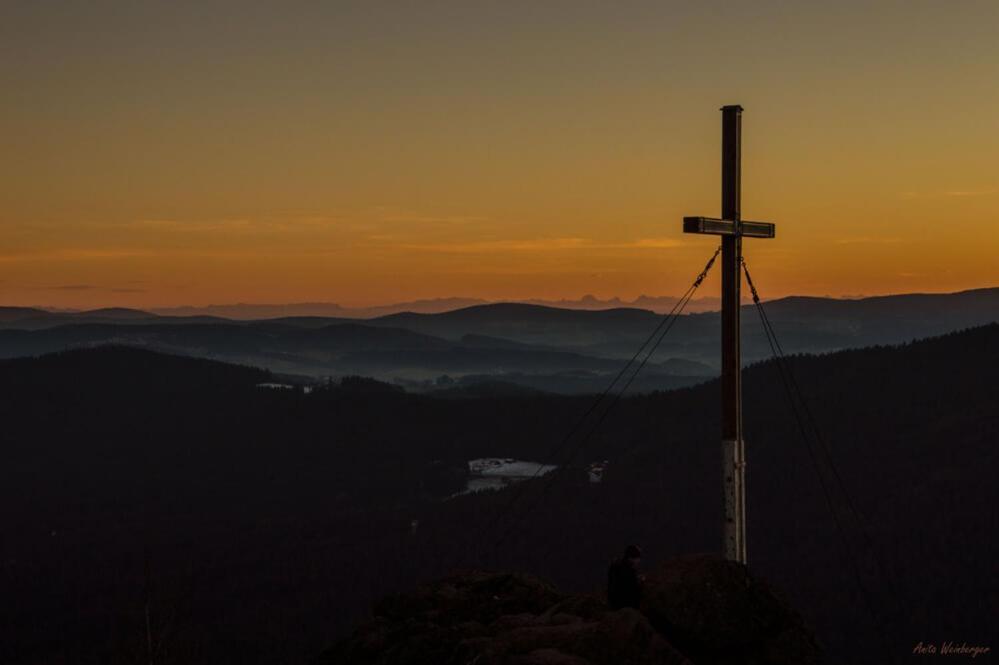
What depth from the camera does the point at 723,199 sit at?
2352 cm

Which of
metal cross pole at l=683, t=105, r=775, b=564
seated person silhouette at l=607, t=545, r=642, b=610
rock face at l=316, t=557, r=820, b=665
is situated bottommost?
rock face at l=316, t=557, r=820, b=665

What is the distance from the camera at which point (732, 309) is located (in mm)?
23078

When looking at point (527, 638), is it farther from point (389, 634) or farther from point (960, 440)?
point (960, 440)

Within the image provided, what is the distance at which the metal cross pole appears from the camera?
878 inches

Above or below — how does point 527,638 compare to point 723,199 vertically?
below

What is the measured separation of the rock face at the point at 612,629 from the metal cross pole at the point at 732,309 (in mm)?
2062

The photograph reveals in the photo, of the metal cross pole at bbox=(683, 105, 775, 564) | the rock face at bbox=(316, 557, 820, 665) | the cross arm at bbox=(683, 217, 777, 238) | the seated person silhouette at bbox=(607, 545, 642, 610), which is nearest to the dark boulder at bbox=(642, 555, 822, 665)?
the rock face at bbox=(316, 557, 820, 665)

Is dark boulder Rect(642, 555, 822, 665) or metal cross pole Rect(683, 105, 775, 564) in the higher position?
metal cross pole Rect(683, 105, 775, 564)

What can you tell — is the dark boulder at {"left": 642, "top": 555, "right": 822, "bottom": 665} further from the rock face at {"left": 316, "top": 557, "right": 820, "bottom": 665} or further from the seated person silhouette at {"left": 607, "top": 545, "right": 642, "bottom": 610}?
the seated person silhouette at {"left": 607, "top": 545, "right": 642, "bottom": 610}

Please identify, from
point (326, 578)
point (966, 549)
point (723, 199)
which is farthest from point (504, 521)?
point (723, 199)

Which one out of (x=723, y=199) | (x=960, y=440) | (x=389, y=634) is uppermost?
(x=723, y=199)

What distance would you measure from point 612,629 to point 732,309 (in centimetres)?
743

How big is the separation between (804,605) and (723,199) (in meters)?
118

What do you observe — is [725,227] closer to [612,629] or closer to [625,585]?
[625,585]
